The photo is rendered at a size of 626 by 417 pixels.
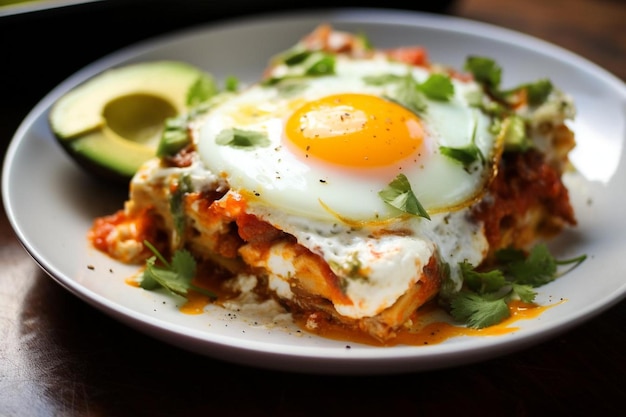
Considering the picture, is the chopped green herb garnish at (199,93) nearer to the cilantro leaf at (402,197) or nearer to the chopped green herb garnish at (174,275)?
the chopped green herb garnish at (174,275)

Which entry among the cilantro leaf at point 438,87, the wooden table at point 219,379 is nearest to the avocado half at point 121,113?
the wooden table at point 219,379

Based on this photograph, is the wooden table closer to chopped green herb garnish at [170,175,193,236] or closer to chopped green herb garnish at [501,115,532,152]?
chopped green herb garnish at [170,175,193,236]

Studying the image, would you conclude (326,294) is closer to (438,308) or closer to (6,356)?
(438,308)

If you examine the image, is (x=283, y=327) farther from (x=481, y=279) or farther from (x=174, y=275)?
(x=481, y=279)

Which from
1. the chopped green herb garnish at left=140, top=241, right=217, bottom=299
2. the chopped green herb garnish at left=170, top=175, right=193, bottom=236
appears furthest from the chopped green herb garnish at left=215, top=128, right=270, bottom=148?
the chopped green herb garnish at left=140, top=241, right=217, bottom=299

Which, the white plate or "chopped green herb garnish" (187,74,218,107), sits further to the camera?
"chopped green herb garnish" (187,74,218,107)

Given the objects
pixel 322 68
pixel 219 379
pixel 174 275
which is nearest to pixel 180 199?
pixel 174 275

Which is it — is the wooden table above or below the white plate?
below
